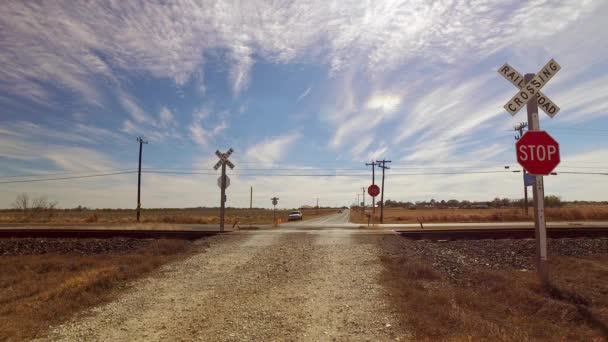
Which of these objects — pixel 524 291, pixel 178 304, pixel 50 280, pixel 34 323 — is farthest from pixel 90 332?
pixel 524 291

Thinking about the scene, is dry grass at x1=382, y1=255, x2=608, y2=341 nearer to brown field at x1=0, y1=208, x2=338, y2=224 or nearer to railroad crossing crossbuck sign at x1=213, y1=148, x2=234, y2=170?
railroad crossing crossbuck sign at x1=213, y1=148, x2=234, y2=170

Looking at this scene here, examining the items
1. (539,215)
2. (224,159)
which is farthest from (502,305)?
(224,159)

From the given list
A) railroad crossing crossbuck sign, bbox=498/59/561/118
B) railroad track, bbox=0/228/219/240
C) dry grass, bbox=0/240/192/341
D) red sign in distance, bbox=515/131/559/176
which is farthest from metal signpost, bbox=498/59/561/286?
railroad track, bbox=0/228/219/240

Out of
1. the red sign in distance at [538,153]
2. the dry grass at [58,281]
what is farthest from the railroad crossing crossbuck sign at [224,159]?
the red sign in distance at [538,153]

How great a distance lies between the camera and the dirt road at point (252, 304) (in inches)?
226

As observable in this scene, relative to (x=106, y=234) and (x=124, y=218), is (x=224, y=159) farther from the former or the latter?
(x=124, y=218)

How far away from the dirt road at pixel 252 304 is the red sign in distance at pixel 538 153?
400 centimetres

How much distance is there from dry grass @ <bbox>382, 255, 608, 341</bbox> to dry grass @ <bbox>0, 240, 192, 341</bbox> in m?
6.14

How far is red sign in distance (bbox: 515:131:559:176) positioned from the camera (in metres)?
7.39

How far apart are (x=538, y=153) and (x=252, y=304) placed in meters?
6.43

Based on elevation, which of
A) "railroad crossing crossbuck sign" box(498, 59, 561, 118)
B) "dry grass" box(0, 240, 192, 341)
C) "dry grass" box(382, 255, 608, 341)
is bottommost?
"dry grass" box(0, 240, 192, 341)

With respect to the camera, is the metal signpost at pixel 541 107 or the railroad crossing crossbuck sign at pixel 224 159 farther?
the railroad crossing crossbuck sign at pixel 224 159

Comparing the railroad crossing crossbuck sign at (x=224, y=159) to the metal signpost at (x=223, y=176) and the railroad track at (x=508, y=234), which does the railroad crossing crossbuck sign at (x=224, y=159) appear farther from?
the railroad track at (x=508, y=234)

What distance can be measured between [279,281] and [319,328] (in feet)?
10.8
